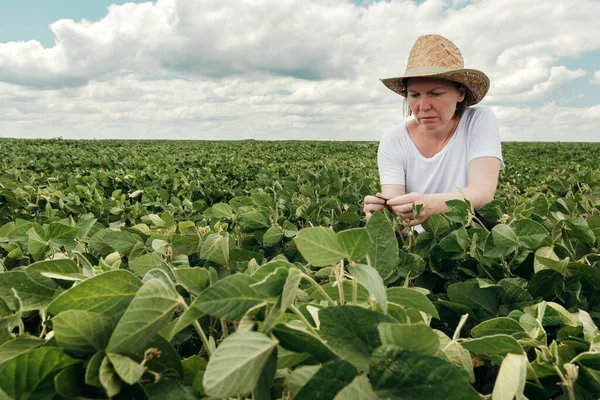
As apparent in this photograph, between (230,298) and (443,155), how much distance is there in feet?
9.11

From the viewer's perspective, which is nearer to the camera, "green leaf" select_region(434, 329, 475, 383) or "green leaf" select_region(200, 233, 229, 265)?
"green leaf" select_region(434, 329, 475, 383)

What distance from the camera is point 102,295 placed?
586mm

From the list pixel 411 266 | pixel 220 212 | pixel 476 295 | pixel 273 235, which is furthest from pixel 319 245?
pixel 220 212

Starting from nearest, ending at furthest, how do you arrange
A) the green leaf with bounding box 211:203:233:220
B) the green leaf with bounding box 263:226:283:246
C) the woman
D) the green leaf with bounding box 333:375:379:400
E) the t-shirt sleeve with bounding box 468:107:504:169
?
the green leaf with bounding box 333:375:379:400, the green leaf with bounding box 263:226:283:246, the green leaf with bounding box 211:203:233:220, the woman, the t-shirt sleeve with bounding box 468:107:504:169

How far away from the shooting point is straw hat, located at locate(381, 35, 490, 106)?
2.71m

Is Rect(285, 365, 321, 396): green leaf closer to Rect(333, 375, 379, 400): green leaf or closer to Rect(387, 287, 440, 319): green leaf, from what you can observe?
Rect(333, 375, 379, 400): green leaf

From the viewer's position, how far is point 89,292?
0.57m

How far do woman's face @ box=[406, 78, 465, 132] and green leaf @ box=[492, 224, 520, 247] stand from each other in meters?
1.78

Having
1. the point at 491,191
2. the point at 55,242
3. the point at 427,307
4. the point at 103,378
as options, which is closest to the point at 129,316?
the point at 103,378

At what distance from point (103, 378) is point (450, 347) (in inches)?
19.1

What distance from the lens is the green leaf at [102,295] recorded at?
1.87 feet

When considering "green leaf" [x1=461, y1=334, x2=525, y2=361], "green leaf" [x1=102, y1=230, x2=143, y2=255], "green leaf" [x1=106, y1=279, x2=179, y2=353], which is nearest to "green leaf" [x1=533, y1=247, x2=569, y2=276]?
"green leaf" [x1=461, y1=334, x2=525, y2=361]

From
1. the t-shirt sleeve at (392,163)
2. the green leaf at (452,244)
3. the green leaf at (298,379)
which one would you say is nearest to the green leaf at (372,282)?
the green leaf at (298,379)

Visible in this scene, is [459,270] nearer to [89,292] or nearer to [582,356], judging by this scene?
[582,356]
